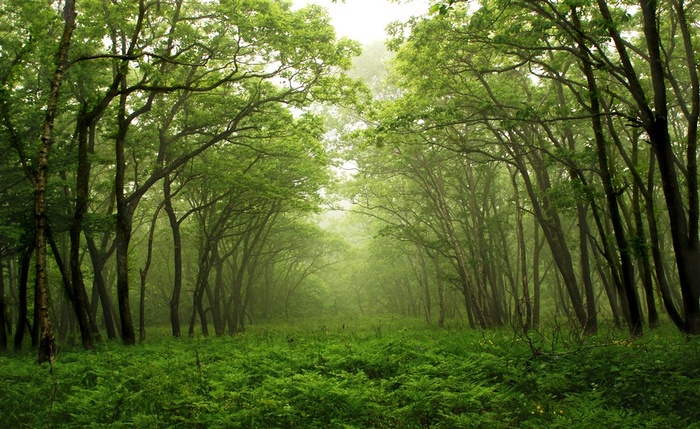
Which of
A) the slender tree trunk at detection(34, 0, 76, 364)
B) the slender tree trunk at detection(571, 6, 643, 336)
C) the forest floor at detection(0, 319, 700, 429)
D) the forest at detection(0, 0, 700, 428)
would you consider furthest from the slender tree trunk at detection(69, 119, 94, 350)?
the slender tree trunk at detection(571, 6, 643, 336)

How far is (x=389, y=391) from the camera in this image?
709 cm

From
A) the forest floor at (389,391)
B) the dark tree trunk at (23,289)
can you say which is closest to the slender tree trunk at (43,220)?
the forest floor at (389,391)

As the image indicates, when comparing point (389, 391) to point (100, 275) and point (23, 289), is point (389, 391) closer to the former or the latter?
point (23, 289)

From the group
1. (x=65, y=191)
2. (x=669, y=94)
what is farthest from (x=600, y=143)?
(x=65, y=191)

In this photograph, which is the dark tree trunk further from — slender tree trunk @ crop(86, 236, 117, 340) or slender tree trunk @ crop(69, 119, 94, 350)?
slender tree trunk @ crop(69, 119, 94, 350)

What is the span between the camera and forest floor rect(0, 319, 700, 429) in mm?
5555

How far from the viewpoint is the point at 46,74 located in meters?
14.4

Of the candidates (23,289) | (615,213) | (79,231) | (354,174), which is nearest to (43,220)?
(79,231)

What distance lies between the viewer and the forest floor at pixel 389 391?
5.55 meters

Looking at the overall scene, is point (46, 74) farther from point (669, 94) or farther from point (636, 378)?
point (669, 94)

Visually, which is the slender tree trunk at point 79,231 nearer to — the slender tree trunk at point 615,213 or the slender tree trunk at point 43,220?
the slender tree trunk at point 43,220

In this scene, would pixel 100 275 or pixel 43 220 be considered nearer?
pixel 43 220

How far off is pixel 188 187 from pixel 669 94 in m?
20.2

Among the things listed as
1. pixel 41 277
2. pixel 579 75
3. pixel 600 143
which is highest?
pixel 579 75
